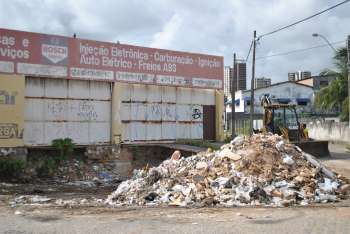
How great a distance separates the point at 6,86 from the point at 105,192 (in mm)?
6680

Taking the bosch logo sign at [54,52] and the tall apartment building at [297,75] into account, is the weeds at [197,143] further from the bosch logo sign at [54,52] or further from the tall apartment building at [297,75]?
the tall apartment building at [297,75]

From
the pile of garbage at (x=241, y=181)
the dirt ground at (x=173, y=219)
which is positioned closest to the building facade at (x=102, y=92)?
the pile of garbage at (x=241, y=181)

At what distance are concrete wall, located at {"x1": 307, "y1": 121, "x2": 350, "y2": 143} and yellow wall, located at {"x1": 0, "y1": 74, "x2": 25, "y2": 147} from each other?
96.0ft

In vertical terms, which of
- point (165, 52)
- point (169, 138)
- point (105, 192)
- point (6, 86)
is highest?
point (165, 52)

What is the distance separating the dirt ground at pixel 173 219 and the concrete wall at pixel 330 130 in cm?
3257

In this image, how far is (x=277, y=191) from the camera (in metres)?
13.5

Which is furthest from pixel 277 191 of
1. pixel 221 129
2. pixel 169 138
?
pixel 221 129

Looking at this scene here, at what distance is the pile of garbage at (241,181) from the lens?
43.5 ft

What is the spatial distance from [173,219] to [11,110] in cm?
1255

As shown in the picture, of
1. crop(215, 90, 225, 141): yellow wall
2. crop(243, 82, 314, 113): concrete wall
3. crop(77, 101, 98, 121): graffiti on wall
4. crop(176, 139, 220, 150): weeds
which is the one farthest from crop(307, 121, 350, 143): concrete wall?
crop(77, 101, 98, 121): graffiti on wall

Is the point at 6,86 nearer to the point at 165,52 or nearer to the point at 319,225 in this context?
the point at 165,52

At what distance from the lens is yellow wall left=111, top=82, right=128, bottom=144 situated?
24.6 metres

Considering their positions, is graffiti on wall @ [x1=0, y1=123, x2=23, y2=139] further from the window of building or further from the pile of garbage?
the window of building

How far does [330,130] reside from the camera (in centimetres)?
4659
